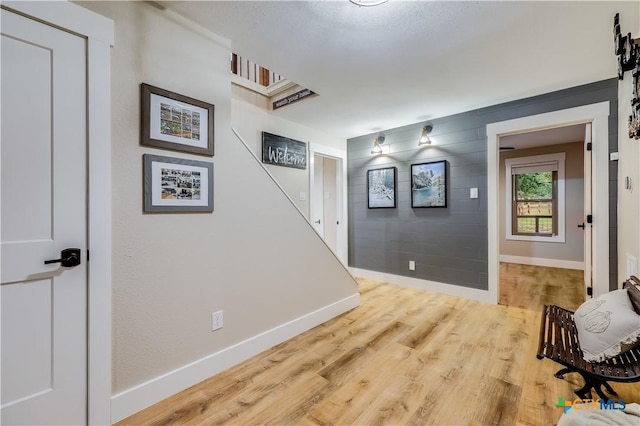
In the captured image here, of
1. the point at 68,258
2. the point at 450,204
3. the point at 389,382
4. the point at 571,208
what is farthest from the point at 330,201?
the point at 571,208

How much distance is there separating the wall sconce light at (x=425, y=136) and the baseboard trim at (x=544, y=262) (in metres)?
3.86

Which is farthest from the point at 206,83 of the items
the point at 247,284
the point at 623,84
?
the point at 623,84

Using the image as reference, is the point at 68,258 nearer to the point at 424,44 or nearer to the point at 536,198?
the point at 424,44

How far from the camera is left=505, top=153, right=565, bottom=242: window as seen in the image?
5191mm

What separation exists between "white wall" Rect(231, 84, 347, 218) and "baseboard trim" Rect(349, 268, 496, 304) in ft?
5.04

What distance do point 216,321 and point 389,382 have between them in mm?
1258

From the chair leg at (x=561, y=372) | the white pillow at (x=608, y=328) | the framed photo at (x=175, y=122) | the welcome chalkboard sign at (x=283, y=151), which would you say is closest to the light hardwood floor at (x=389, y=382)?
the chair leg at (x=561, y=372)

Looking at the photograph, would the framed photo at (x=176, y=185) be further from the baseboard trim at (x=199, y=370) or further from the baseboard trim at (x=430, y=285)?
the baseboard trim at (x=430, y=285)

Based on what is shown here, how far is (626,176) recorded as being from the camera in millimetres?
2203

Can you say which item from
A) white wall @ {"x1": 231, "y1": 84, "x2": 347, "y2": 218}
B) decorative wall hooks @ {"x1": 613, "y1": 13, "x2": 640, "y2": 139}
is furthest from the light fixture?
white wall @ {"x1": 231, "y1": 84, "x2": 347, "y2": 218}

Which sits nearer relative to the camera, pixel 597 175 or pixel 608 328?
pixel 608 328

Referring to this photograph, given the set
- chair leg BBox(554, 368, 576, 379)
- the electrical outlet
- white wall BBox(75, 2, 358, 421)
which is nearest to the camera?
white wall BBox(75, 2, 358, 421)

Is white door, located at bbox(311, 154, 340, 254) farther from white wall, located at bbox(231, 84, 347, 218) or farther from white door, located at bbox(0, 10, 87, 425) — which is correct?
white door, located at bbox(0, 10, 87, 425)

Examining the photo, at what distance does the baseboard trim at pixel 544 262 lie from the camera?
501 centimetres
